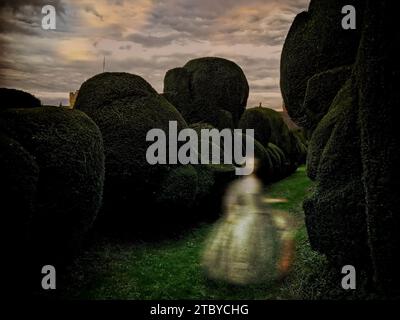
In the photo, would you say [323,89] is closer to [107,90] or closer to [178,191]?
[178,191]

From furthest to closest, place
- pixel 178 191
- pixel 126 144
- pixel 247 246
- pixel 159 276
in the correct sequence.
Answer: pixel 178 191, pixel 126 144, pixel 247 246, pixel 159 276

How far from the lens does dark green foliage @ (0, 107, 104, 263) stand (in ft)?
15.5

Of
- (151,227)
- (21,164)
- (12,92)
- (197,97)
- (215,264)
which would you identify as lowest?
(215,264)

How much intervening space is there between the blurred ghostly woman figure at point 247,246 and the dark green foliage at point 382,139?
256 centimetres

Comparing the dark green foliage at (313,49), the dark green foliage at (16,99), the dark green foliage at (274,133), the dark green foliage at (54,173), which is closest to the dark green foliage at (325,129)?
the dark green foliage at (313,49)

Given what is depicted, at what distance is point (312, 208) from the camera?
541 cm

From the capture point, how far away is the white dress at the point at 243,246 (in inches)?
254

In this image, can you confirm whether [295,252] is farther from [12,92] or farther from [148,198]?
[12,92]

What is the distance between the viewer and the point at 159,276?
6328 mm

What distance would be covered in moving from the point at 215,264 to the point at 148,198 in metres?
2.31

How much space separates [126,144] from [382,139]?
5.59m

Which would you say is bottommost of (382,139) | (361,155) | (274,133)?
(361,155)

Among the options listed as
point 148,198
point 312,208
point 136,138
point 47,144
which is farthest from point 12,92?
point 312,208

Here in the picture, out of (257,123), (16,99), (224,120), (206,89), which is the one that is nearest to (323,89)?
(16,99)
